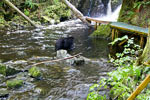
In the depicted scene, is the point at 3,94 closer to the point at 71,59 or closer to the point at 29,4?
the point at 71,59

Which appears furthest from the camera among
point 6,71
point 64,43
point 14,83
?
point 64,43

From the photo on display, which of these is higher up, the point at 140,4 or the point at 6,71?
the point at 140,4

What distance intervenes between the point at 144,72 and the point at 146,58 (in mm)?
383

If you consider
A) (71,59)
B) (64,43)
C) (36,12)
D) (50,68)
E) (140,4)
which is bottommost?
(50,68)

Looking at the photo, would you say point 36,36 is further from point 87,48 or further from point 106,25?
point 106,25

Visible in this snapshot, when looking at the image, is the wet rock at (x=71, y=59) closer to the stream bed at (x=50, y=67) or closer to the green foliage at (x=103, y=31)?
the stream bed at (x=50, y=67)

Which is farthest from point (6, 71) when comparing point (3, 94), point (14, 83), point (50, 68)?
point (50, 68)

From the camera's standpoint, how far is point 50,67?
6254 mm

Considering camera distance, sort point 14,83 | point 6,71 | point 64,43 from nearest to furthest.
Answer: point 14,83, point 6,71, point 64,43

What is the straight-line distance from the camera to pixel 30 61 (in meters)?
6.75

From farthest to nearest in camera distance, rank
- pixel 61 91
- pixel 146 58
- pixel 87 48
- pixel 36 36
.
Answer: pixel 36 36
pixel 87 48
pixel 61 91
pixel 146 58

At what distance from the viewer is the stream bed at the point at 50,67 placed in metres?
4.51

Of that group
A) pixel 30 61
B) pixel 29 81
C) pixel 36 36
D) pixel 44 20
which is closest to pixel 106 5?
pixel 44 20

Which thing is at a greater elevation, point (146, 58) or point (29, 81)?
point (146, 58)
